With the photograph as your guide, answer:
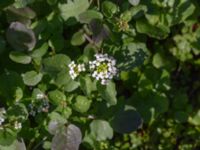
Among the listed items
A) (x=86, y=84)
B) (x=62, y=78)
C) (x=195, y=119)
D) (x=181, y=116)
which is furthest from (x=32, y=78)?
(x=195, y=119)

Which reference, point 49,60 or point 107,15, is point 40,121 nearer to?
point 49,60

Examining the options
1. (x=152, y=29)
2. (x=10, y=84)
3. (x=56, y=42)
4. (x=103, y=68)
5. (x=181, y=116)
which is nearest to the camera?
(x=103, y=68)

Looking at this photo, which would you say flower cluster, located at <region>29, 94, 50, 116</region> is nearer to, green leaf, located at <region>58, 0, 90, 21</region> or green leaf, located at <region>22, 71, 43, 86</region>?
green leaf, located at <region>22, 71, 43, 86</region>

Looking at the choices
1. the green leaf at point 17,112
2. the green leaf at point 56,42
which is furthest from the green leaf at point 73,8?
the green leaf at point 17,112

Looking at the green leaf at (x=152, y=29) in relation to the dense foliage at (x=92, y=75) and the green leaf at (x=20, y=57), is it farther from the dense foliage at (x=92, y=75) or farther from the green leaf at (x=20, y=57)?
the green leaf at (x=20, y=57)

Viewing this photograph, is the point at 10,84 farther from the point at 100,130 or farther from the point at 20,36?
the point at 100,130
